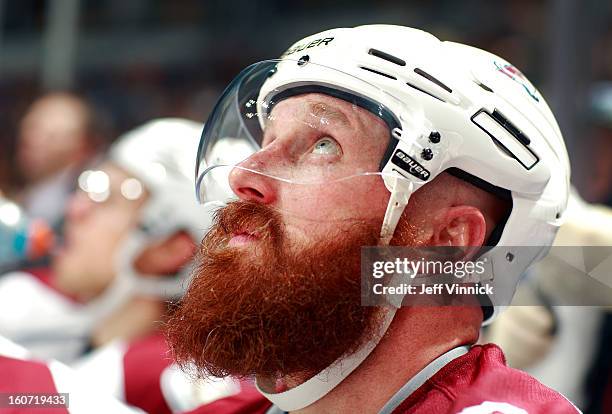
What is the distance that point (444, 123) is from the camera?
144 cm

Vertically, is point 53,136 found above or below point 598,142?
below

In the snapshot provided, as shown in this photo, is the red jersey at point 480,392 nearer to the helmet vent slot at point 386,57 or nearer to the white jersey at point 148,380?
the helmet vent slot at point 386,57

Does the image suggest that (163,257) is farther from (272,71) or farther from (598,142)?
(272,71)

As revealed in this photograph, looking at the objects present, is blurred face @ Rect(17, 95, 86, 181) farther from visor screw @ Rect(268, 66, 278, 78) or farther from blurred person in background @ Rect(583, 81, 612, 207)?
visor screw @ Rect(268, 66, 278, 78)

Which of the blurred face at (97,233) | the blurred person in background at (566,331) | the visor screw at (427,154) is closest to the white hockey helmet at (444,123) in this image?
the visor screw at (427,154)

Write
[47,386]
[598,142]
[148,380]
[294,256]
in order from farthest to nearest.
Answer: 1. [598,142]
2. [148,380]
3. [47,386]
4. [294,256]

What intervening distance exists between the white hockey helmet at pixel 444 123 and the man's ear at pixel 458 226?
0.04 m

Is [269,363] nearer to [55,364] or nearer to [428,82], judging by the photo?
[428,82]

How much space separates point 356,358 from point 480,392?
199 millimetres

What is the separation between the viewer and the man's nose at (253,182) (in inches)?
57.6

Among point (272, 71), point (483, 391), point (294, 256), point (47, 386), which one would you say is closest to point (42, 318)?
point (47, 386)

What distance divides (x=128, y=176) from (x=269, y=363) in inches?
77.9

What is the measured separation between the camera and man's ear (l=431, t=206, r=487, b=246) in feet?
4.82

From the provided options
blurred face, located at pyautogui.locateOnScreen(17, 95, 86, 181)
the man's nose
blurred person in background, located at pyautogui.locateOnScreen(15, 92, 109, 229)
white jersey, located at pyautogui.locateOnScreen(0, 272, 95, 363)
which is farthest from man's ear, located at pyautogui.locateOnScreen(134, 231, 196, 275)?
the man's nose
